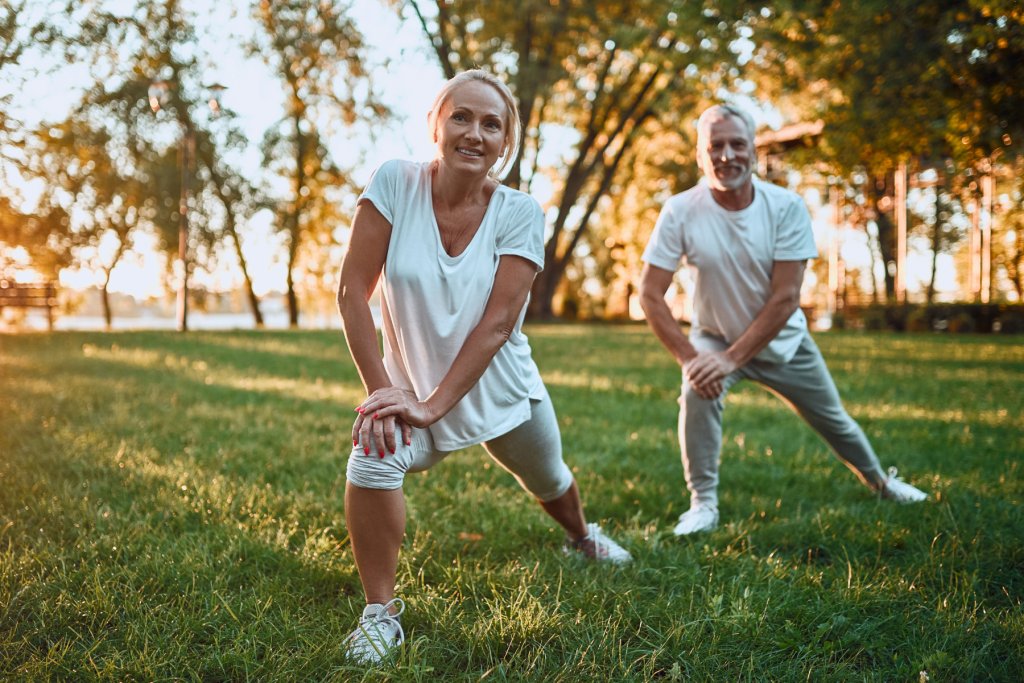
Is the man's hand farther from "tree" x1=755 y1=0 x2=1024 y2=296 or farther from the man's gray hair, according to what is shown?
"tree" x1=755 y1=0 x2=1024 y2=296

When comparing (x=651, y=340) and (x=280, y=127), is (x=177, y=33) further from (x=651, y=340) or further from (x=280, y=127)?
(x=651, y=340)

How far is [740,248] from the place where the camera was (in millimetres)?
3754

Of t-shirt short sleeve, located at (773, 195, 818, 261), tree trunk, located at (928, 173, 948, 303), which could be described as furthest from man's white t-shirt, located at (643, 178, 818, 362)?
tree trunk, located at (928, 173, 948, 303)

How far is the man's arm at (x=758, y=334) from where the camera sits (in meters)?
3.62

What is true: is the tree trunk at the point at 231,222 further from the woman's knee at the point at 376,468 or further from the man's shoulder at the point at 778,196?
the woman's knee at the point at 376,468

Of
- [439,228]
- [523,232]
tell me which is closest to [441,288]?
[439,228]

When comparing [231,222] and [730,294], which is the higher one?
[231,222]

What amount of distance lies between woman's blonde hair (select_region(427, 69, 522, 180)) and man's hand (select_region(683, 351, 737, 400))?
1.57 metres

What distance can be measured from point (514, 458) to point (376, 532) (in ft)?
2.13

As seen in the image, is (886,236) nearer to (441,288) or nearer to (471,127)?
(471,127)

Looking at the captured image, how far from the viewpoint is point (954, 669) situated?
2.24 metres

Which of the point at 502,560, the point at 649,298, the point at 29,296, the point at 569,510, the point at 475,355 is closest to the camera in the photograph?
the point at 475,355

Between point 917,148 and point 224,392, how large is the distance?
36.7ft

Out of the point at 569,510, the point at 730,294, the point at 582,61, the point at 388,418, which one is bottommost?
the point at 569,510
